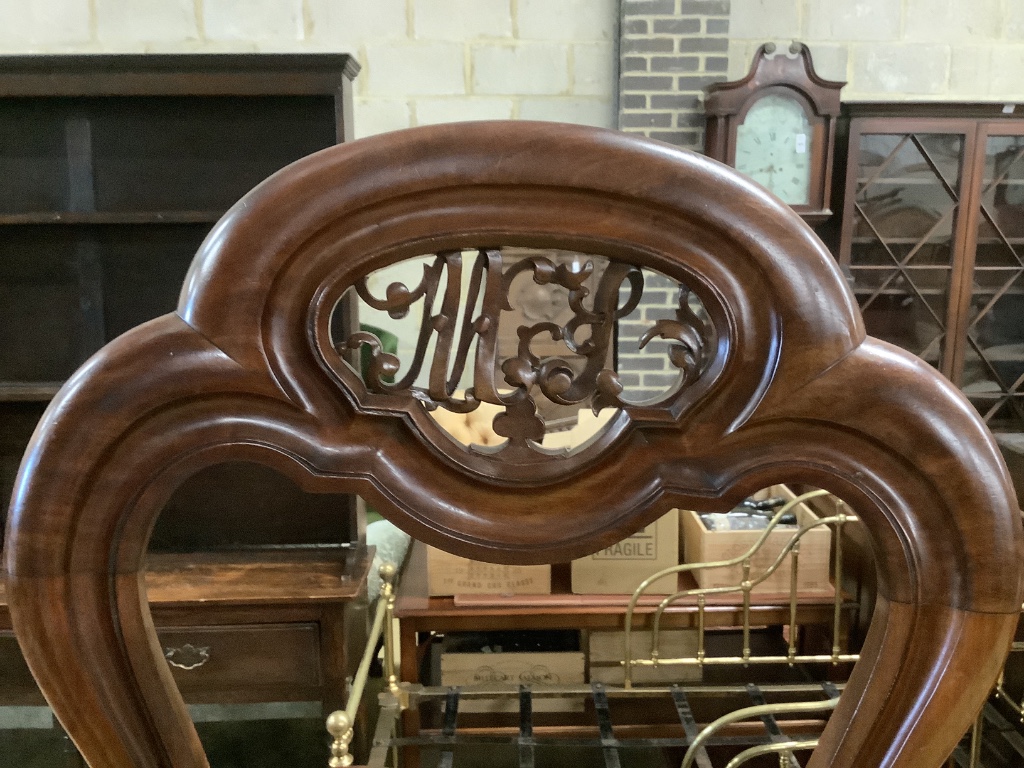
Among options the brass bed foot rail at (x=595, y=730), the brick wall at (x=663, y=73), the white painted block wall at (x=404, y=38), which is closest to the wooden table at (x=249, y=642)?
the brass bed foot rail at (x=595, y=730)

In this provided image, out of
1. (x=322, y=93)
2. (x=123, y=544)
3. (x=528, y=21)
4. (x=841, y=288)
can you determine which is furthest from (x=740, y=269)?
(x=528, y=21)

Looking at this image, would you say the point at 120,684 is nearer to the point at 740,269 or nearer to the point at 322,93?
the point at 740,269

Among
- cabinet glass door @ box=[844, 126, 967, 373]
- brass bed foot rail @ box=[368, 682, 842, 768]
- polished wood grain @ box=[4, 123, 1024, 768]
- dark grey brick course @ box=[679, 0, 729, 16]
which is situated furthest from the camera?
cabinet glass door @ box=[844, 126, 967, 373]

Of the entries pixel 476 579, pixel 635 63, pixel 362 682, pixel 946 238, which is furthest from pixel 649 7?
pixel 362 682

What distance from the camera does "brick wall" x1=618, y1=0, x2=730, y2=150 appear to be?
2.53 metres

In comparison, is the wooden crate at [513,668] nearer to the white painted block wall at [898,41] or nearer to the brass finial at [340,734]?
the brass finial at [340,734]

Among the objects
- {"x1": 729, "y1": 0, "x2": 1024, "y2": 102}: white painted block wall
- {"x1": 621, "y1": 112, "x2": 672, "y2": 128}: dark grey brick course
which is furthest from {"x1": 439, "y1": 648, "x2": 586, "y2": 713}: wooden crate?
{"x1": 729, "y1": 0, "x2": 1024, "y2": 102}: white painted block wall

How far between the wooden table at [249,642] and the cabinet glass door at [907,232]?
2.04 meters

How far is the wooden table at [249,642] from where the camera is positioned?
1.56 meters

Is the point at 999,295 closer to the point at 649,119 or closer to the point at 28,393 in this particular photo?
the point at 649,119

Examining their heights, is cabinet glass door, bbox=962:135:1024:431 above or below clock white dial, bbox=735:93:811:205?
below

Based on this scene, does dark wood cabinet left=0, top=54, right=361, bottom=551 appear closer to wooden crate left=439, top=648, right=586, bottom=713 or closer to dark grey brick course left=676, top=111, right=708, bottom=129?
wooden crate left=439, top=648, right=586, bottom=713

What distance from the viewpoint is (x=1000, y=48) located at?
2793 mm

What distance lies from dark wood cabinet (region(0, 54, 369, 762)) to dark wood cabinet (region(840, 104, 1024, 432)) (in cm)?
187
